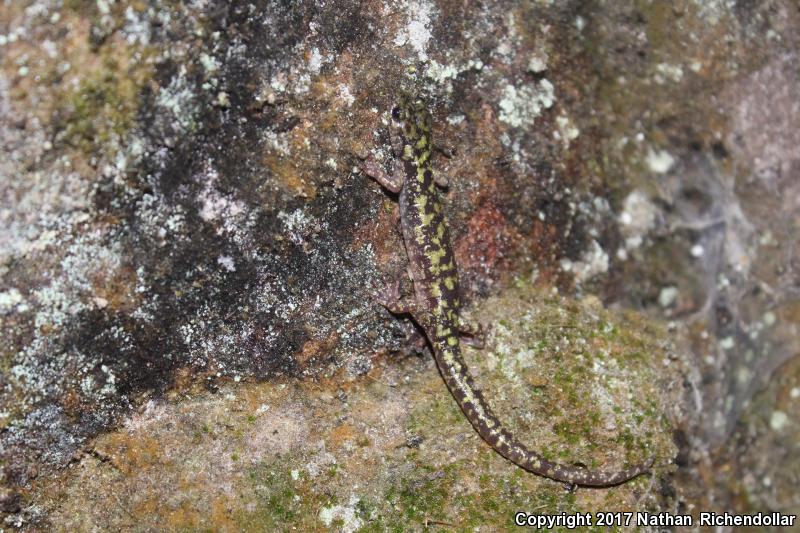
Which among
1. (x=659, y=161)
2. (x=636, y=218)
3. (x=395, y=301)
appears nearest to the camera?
(x=395, y=301)

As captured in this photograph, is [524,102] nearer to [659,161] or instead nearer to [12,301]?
[659,161]

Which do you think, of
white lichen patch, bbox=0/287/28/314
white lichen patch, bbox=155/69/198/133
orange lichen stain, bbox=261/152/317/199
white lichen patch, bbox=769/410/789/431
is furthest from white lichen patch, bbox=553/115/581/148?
white lichen patch, bbox=0/287/28/314

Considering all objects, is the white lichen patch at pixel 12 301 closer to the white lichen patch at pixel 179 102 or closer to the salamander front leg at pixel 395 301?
the white lichen patch at pixel 179 102

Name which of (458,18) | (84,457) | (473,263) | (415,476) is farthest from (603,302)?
(84,457)

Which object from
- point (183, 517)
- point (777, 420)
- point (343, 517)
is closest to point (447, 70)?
point (343, 517)

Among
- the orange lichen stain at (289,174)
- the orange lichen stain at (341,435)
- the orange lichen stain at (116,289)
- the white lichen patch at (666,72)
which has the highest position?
the white lichen patch at (666,72)

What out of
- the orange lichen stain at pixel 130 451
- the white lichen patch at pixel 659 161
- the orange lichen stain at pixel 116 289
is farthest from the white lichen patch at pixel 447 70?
the orange lichen stain at pixel 130 451

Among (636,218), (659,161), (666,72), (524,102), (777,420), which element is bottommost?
(777,420)
